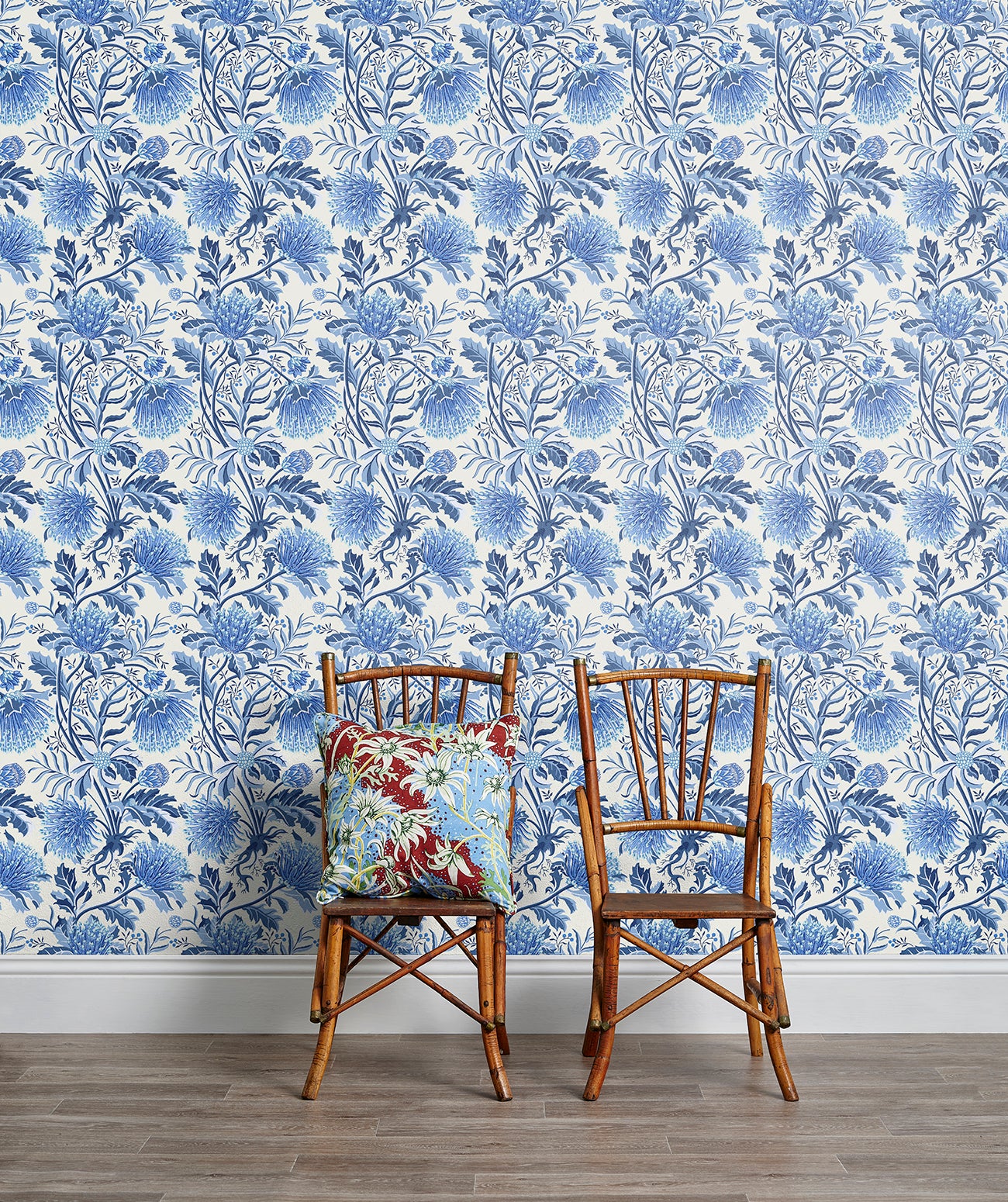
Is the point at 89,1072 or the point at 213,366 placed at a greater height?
the point at 213,366

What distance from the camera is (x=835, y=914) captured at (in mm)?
2633

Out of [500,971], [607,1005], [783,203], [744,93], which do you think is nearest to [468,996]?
[500,971]

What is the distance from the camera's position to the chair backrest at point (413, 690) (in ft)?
8.24

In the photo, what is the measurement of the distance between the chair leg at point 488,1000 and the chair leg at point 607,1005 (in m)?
0.17

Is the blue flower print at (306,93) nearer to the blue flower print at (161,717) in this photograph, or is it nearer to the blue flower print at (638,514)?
the blue flower print at (638,514)

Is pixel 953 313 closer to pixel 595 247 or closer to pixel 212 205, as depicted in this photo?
pixel 595 247

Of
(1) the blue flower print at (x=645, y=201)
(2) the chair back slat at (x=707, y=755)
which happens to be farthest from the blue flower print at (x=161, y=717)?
(1) the blue flower print at (x=645, y=201)

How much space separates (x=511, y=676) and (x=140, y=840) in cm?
100

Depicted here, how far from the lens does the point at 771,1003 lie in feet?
7.29

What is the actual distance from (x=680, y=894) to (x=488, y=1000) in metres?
0.55

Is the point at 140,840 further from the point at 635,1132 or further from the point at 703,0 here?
the point at 703,0

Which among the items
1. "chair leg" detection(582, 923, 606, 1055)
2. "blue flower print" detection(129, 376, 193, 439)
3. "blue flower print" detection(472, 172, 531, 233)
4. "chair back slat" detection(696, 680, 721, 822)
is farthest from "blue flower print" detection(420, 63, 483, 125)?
"chair leg" detection(582, 923, 606, 1055)

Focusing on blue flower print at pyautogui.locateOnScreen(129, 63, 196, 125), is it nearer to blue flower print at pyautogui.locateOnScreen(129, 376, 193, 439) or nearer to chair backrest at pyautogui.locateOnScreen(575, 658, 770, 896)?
blue flower print at pyautogui.locateOnScreen(129, 376, 193, 439)

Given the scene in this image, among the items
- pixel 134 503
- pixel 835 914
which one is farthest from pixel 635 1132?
pixel 134 503
